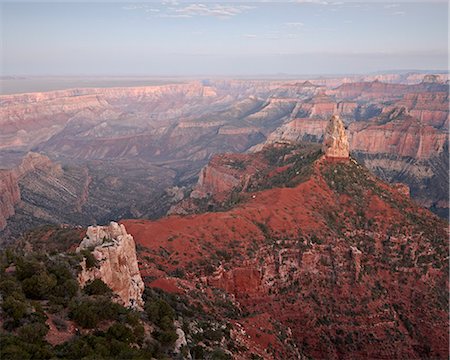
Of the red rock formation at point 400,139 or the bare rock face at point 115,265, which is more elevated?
the bare rock face at point 115,265

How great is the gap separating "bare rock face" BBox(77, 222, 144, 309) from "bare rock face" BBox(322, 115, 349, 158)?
4450cm

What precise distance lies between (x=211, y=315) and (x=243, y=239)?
1510 centimetres

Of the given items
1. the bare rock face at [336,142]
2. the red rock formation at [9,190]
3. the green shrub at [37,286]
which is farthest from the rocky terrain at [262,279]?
the red rock formation at [9,190]

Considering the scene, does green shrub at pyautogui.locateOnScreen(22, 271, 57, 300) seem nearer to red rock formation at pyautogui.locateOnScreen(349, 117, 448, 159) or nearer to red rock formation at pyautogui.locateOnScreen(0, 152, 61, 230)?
red rock formation at pyautogui.locateOnScreen(0, 152, 61, 230)

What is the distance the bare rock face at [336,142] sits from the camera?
220 ft

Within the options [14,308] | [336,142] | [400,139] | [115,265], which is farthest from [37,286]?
[400,139]

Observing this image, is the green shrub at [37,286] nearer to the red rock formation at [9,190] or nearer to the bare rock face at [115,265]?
the bare rock face at [115,265]

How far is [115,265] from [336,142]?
48021 mm

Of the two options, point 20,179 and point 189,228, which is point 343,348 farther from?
point 20,179

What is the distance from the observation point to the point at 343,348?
1666 inches

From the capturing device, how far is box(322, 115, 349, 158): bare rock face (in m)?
67.1

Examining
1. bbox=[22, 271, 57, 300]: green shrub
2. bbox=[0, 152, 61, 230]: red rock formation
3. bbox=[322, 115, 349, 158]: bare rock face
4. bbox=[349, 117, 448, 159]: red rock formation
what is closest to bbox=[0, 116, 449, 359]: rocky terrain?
bbox=[22, 271, 57, 300]: green shrub

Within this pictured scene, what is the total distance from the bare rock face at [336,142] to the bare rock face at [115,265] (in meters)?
44.5

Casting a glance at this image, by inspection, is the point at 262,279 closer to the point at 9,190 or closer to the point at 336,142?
the point at 336,142
